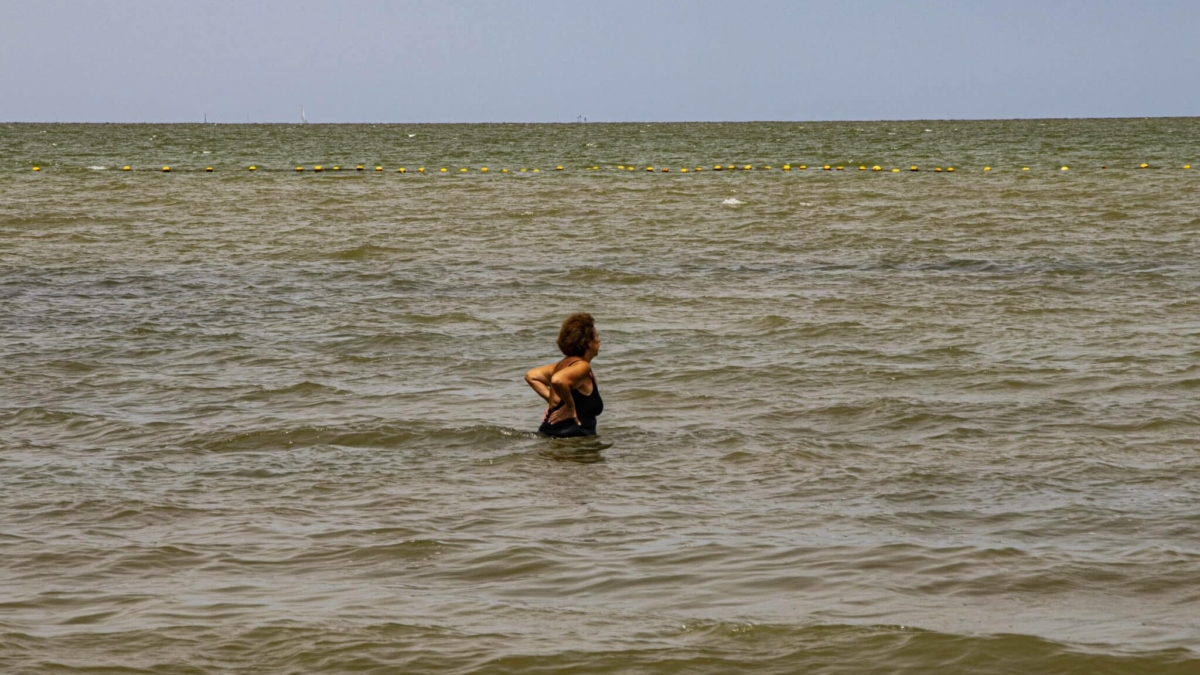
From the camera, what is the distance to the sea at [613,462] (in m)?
5.11

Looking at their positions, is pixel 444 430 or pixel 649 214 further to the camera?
pixel 649 214

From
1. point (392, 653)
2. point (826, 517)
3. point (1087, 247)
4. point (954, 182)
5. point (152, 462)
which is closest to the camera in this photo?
point (392, 653)

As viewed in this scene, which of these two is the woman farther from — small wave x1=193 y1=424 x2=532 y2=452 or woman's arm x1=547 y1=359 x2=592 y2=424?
small wave x1=193 y1=424 x2=532 y2=452

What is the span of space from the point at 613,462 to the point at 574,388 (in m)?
0.65

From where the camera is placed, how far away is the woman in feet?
27.3

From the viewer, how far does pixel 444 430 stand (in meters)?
8.73

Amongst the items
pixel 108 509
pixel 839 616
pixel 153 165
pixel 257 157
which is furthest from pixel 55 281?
pixel 257 157

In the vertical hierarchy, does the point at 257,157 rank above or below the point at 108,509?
above

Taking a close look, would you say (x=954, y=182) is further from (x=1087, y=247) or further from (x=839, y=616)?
(x=839, y=616)

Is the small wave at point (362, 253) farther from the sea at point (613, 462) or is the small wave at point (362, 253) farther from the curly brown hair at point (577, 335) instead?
the curly brown hair at point (577, 335)

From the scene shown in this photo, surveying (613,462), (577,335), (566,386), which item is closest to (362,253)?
(577,335)

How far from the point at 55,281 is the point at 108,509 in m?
10.3

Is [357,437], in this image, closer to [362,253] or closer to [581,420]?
[581,420]

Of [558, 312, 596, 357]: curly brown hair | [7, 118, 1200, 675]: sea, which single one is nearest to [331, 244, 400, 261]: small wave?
[7, 118, 1200, 675]: sea
